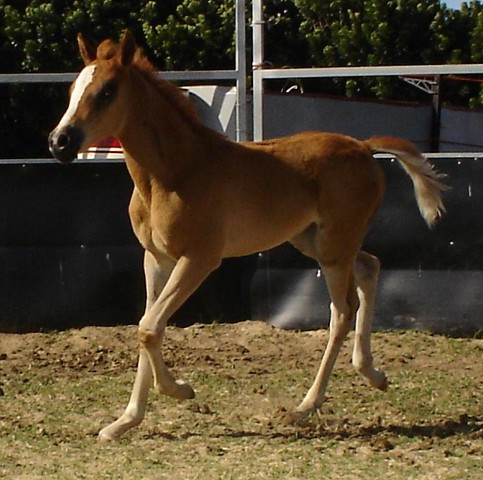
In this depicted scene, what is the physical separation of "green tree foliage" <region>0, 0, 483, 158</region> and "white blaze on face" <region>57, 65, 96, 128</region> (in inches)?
416

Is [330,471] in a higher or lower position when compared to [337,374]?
higher

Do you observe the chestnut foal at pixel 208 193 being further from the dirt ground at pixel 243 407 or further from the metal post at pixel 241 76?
the metal post at pixel 241 76

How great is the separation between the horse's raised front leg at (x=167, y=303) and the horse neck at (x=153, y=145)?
41 cm

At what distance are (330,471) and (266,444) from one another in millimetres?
560

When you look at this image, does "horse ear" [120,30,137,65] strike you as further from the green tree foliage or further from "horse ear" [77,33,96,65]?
the green tree foliage

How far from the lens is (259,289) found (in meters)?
8.28

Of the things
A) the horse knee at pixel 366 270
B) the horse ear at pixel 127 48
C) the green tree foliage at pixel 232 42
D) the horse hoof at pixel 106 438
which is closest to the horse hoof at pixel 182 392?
the horse hoof at pixel 106 438

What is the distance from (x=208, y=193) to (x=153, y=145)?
38cm

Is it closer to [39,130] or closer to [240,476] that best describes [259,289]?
[240,476]

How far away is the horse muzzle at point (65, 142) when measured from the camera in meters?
5.20

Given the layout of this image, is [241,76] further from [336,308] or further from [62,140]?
[62,140]

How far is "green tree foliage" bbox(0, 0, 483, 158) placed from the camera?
53.7ft

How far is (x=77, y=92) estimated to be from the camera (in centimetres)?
537

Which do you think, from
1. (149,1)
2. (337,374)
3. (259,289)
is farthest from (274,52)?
(337,374)
